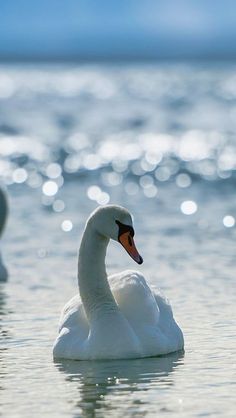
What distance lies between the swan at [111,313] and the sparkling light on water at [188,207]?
369 inches

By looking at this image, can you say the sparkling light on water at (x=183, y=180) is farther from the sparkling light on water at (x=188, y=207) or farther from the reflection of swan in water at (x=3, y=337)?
the reflection of swan in water at (x=3, y=337)

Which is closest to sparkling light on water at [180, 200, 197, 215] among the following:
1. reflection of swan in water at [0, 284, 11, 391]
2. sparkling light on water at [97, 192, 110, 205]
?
sparkling light on water at [97, 192, 110, 205]

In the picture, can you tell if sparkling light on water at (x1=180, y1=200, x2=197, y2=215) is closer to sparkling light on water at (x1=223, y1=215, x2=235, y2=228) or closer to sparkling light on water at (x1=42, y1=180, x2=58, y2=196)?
sparkling light on water at (x1=223, y1=215, x2=235, y2=228)

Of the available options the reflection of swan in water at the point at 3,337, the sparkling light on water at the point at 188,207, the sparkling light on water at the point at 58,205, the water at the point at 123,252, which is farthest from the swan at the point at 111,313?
the sparkling light on water at the point at 58,205

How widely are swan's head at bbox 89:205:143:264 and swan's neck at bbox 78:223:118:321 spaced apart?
11cm

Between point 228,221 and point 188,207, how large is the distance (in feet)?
6.90

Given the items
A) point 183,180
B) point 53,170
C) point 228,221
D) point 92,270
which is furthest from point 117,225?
point 53,170

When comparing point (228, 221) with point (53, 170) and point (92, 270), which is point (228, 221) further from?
point (53, 170)

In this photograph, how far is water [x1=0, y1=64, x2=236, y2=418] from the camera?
32.3 feet

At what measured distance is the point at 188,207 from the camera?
21.5 metres

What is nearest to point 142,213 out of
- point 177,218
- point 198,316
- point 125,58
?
point 177,218

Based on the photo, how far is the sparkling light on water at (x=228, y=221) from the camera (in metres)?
19.0

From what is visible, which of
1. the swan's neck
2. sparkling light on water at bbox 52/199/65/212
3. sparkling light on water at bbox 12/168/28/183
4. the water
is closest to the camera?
the water

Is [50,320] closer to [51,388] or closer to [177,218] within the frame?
[51,388]
